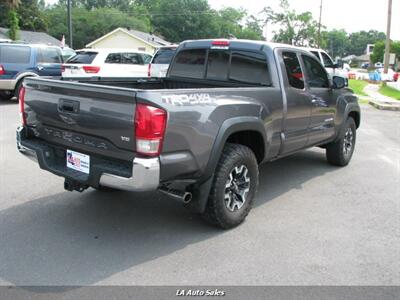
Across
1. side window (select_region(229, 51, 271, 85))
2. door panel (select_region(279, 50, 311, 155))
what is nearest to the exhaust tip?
door panel (select_region(279, 50, 311, 155))

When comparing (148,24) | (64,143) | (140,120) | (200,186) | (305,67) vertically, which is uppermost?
(148,24)

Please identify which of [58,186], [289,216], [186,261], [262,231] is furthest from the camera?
[58,186]

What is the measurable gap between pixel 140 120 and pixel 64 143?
1104 mm

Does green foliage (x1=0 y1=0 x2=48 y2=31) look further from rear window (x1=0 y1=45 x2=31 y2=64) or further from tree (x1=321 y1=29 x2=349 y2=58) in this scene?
tree (x1=321 y1=29 x2=349 y2=58)

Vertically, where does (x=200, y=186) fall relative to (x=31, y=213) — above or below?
above

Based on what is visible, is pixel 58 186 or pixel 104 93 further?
pixel 58 186

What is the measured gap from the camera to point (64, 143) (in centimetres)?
440

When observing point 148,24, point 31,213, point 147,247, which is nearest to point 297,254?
point 147,247

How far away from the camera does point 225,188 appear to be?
4.56m

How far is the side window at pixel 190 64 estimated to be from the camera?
604cm

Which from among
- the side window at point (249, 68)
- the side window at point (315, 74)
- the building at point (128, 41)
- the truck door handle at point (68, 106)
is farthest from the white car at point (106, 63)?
the building at point (128, 41)

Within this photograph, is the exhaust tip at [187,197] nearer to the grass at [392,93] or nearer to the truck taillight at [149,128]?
the truck taillight at [149,128]

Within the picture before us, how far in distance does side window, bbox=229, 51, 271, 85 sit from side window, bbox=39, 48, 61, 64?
11.0 meters

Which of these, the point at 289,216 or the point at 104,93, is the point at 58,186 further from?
the point at 289,216
